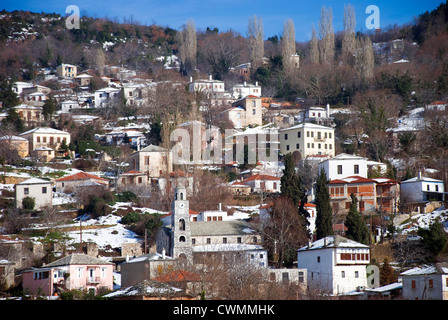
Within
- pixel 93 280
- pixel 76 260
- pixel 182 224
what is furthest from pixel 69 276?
pixel 182 224

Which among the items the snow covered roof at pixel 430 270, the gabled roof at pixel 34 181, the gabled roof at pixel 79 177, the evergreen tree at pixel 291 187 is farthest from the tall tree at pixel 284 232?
the gabled roof at pixel 79 177

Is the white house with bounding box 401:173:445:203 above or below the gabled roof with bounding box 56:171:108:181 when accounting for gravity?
below

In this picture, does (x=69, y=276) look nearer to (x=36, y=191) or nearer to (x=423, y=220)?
(x=36, y=191)

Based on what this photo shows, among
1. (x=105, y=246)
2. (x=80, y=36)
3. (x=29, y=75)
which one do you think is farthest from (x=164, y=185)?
(x=80, y=36)

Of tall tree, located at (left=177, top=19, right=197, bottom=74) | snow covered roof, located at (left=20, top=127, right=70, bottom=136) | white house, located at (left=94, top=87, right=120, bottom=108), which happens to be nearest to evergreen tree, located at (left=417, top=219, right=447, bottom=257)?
snow covered roof, located at (left=20, top=127, right=70, bottom=136)

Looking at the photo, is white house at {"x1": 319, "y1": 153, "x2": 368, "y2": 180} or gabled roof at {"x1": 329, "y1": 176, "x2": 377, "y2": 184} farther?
white house at {"x1": 319, "y1": 153, "x2": 368, "y2": 180}

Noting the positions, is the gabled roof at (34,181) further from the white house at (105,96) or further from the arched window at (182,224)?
the white house at (105,96)

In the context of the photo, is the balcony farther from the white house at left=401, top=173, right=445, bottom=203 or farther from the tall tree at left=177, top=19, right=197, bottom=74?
the tall tree at left=177, top=19, right=197, bottom=74
